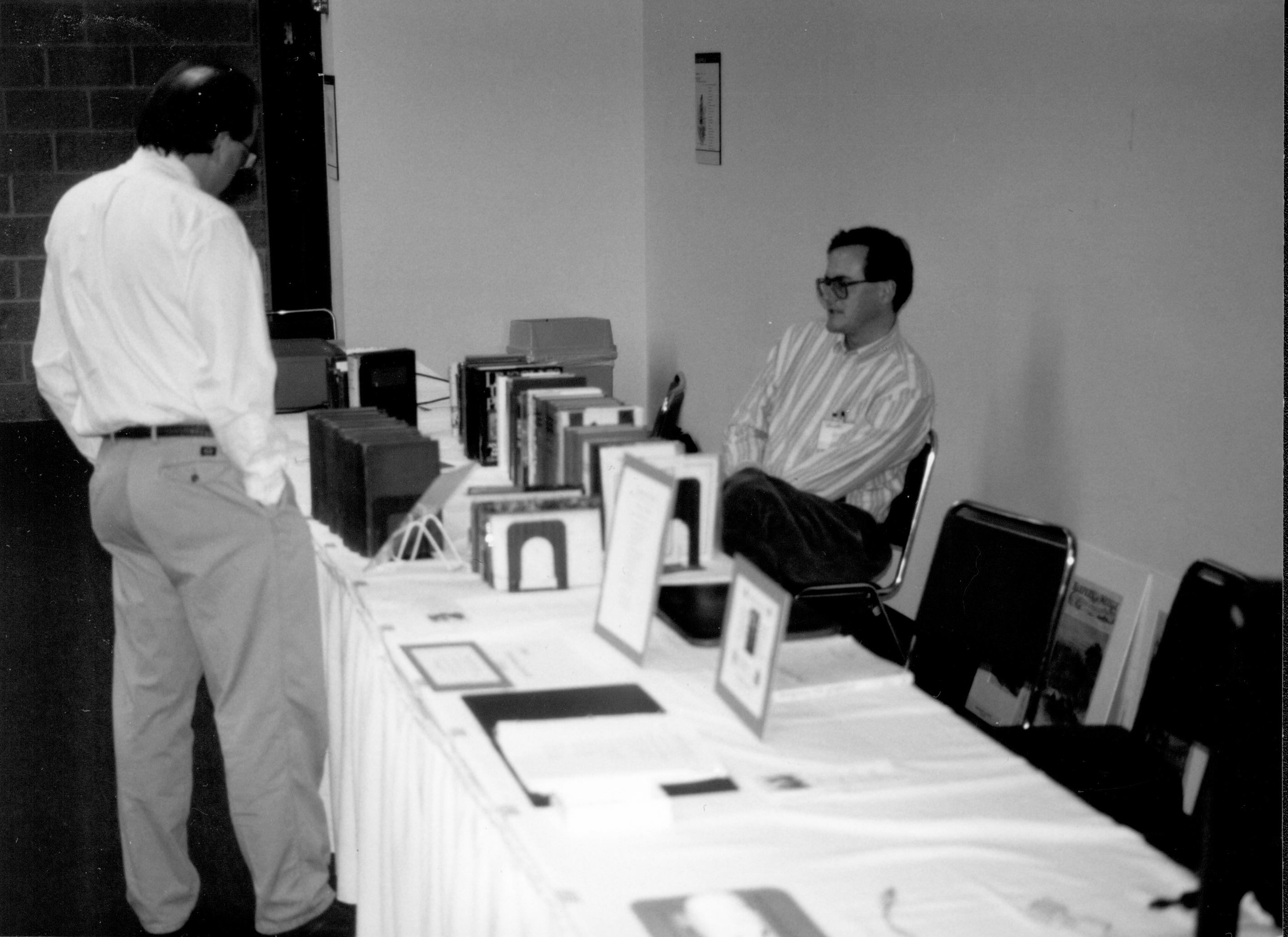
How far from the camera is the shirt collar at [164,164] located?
8.52 ft

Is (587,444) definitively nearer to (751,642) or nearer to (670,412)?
(751,642)

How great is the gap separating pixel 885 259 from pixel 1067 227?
1.53 ft

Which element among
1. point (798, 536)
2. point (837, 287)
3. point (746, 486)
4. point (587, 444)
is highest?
point (837, 287)

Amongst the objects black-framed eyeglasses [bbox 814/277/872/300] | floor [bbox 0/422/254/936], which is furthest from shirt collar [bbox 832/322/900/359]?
floor [bbox 0/422/254/936]

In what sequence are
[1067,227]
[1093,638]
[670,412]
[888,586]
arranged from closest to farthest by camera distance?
[888,586] → [1093,638] → [1067,227] → [670,412]

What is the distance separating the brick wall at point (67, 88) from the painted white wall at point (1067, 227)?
12.7 feet

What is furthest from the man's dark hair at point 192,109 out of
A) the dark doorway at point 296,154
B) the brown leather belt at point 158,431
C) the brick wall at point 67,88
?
the brick wall at point 67,88

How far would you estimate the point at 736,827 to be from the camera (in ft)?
5.73

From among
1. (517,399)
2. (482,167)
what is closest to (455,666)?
(517,399)

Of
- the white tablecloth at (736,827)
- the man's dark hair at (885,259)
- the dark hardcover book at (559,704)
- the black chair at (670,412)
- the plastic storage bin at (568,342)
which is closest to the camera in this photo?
the white tablecloth at (736,827)

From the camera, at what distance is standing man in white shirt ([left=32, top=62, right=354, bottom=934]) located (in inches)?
101

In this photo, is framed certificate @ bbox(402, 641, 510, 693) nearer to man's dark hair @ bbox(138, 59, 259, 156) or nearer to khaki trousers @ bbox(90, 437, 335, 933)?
khaki trousers @ bbox(90, 437, 335, 933)

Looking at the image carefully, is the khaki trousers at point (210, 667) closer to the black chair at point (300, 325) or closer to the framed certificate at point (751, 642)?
the framed certificate at point (751, 642)

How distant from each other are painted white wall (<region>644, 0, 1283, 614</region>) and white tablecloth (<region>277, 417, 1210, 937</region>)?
1508mm
